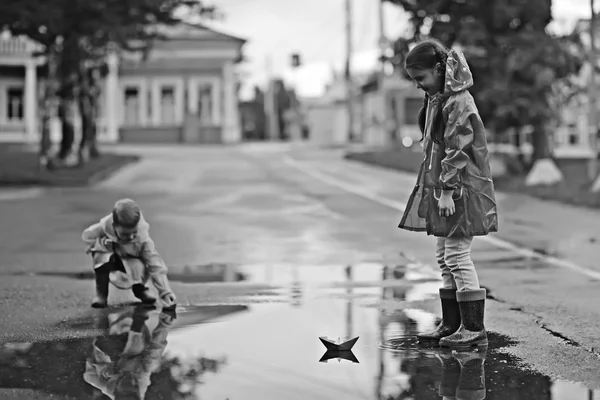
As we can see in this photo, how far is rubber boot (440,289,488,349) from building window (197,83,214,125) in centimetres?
5971

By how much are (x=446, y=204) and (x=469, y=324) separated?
0.71 metres

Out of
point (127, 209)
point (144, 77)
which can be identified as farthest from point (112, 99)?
point (127, 209)

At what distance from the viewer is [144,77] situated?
2562 inches

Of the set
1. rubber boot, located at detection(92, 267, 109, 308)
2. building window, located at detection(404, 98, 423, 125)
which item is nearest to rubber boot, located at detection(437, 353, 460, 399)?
rubber boot, located at detection(92, 267, 109, 308)

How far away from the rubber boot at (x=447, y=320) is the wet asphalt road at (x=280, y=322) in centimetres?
18

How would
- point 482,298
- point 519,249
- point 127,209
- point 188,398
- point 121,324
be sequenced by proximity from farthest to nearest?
point 519,249, point 127,209, point 121,324, point 482,298, point 188,398

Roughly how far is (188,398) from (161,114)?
60.7 m

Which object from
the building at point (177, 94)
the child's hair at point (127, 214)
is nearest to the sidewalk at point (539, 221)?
the child's hair at point (127, 214)

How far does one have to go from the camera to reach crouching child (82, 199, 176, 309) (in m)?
8.38

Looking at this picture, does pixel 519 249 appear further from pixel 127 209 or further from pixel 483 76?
pixel 483 76

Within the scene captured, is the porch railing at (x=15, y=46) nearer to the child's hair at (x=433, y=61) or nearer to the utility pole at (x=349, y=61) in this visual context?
the utility pole at (x=349, y=61)

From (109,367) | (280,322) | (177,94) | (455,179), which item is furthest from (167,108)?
(109,367)

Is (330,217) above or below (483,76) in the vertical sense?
below

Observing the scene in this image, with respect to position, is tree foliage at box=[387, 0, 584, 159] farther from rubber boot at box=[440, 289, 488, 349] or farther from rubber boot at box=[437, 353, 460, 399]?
rubber boot at box=[437, 353, 460, 399]
